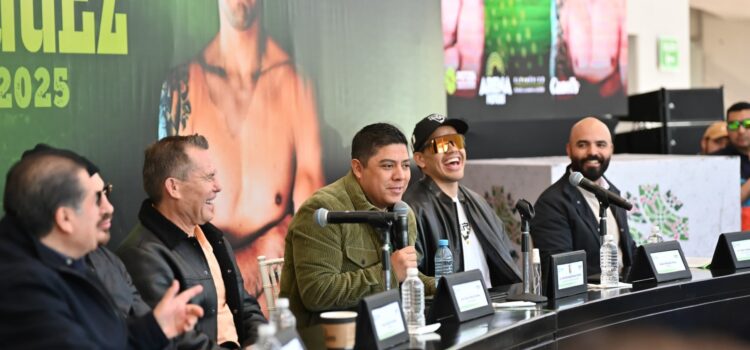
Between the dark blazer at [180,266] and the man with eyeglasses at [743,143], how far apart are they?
11.7 ft

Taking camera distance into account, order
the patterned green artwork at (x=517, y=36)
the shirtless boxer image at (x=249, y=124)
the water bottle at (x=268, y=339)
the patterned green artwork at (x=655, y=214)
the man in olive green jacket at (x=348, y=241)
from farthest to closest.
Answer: the patterned green artwork at (x=517, y=36)
the patterned green artwork at (x=655, y=214)
the shirtless boxer image at (x=249, y=124)
the man in olive green jacket at (x=348, y=241)
the water bottle at (x=268, y=339)

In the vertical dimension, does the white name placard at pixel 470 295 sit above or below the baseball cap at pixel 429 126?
below

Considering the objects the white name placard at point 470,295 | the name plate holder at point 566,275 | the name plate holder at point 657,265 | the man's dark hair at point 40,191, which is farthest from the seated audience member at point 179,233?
the name plate holder at point 657,265

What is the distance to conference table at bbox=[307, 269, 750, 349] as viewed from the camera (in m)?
2.78

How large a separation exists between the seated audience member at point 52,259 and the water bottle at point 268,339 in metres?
0.34

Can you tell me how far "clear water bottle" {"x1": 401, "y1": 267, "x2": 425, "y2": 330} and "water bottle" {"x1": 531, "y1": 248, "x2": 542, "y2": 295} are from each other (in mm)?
596

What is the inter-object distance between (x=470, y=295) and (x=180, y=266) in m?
0.76

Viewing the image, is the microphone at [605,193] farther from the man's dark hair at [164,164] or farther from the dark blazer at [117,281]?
the dark blazer at [117,281]

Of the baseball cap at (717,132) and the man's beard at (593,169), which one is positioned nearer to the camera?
the man's beard at (593,169)

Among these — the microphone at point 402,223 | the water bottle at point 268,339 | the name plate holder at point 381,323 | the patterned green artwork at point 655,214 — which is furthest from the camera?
the patterned green artwork at point 655,214

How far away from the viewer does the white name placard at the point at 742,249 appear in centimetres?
392

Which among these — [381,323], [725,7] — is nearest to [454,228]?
[381,323]

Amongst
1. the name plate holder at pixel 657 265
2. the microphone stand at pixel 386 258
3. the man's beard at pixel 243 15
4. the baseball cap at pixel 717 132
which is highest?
the man's beard at pixel 243 15

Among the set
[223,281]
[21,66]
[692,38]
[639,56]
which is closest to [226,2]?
[21,66]
